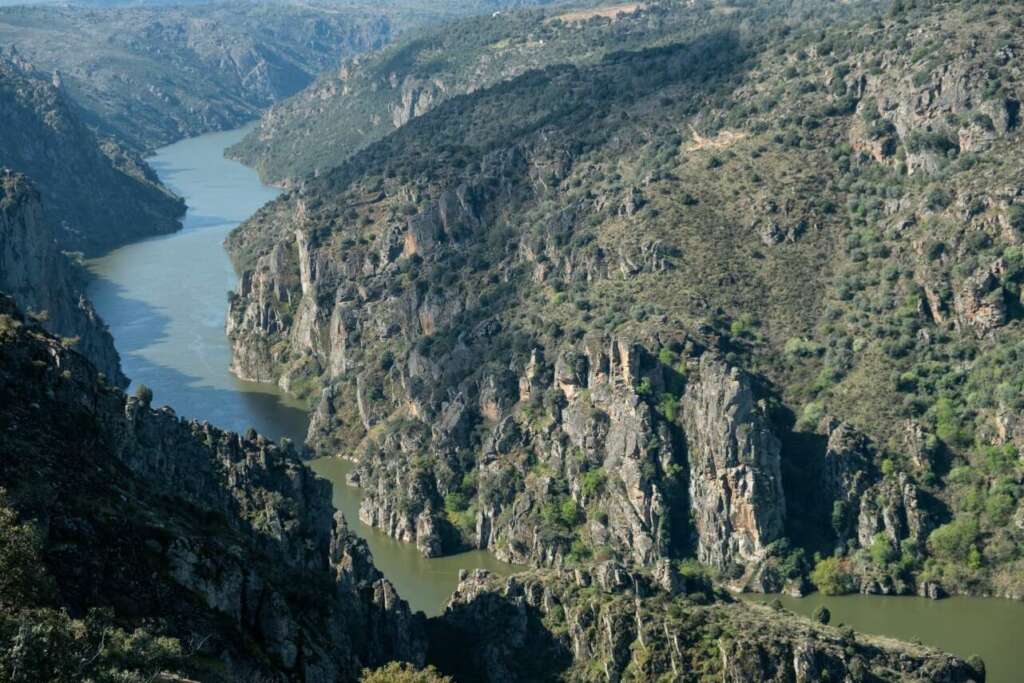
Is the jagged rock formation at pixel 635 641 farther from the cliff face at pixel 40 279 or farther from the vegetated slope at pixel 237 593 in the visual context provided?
the cliff face at pixel 40 279

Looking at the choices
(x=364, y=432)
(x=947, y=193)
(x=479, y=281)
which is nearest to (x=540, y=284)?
(x=479, y=281)

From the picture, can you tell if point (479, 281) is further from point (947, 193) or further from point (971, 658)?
point (971, 658)

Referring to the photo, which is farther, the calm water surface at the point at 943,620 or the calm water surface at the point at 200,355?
the calm water surface at the point at 200,355

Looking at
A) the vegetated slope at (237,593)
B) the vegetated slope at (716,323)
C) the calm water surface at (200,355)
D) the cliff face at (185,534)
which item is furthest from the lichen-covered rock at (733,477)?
the cliff face at (185,534)

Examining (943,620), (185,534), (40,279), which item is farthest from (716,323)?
(185,534)

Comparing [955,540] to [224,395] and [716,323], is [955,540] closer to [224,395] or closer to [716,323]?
[716,323]

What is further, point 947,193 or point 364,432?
point 364,432

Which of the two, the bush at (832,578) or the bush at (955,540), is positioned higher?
the bush at (955,540)
